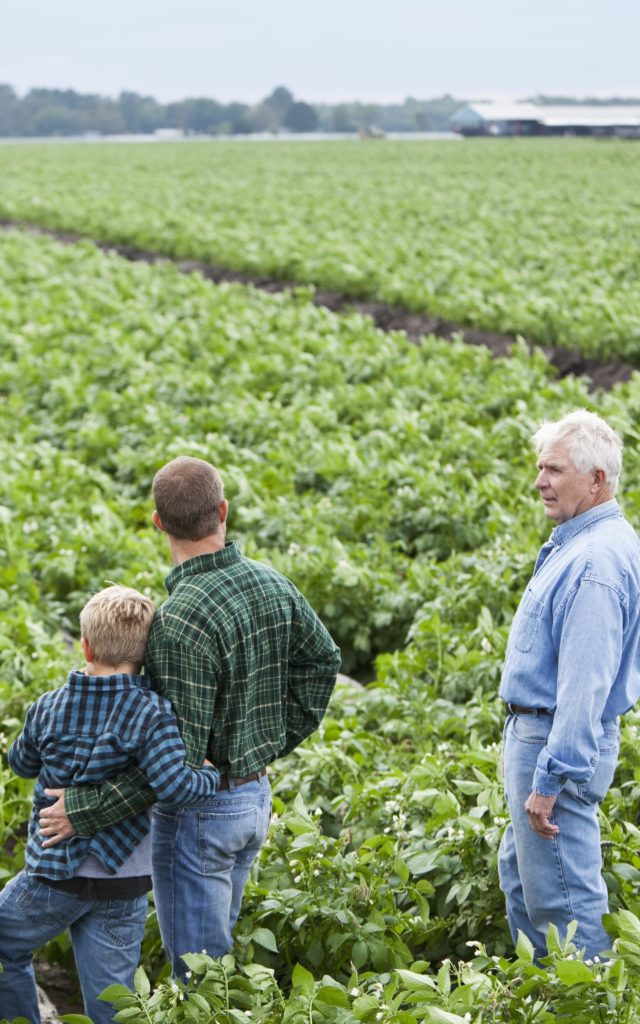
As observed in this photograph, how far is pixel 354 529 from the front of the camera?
774 cm

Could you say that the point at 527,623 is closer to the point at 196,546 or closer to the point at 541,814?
the point at 541,814

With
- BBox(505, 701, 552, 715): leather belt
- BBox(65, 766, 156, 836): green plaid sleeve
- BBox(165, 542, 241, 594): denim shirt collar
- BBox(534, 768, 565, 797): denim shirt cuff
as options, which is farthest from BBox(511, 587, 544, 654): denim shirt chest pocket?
BBox(65, 766, 156, 836): green plaid sleeve

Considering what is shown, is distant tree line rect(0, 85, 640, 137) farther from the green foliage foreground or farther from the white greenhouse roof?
the green foliage foreground

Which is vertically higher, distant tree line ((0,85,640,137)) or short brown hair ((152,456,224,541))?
distant tree line ((0,85,640,137))

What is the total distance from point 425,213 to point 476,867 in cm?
2463

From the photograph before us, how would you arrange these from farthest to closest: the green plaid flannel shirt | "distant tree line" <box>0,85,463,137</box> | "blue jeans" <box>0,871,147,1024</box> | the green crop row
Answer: "distant tree line" <box>0,85,463,137</box>
the green crop row
"blue jeans" <box>0,871,147,1024</box>
the green plaid flannel shirt

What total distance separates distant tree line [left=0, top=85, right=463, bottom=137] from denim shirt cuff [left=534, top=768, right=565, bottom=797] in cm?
16171

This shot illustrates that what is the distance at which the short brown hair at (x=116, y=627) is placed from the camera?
3.24 meters

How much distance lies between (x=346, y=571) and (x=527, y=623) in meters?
3.39

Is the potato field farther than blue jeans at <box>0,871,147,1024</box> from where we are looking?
Yes

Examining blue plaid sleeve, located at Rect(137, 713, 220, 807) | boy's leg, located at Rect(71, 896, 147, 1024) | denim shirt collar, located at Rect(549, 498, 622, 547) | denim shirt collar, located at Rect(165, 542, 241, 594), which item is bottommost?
boy's leg, located at Rect(71, 896, 147, 1024)

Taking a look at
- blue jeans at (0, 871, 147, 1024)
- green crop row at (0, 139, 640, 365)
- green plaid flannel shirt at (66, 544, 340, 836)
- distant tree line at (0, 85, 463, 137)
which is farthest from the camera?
distant tree line at (0, 85, 463, 137)

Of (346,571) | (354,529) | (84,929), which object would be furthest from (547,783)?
(354,529)

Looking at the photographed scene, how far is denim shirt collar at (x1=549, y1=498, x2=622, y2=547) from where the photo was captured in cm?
340
